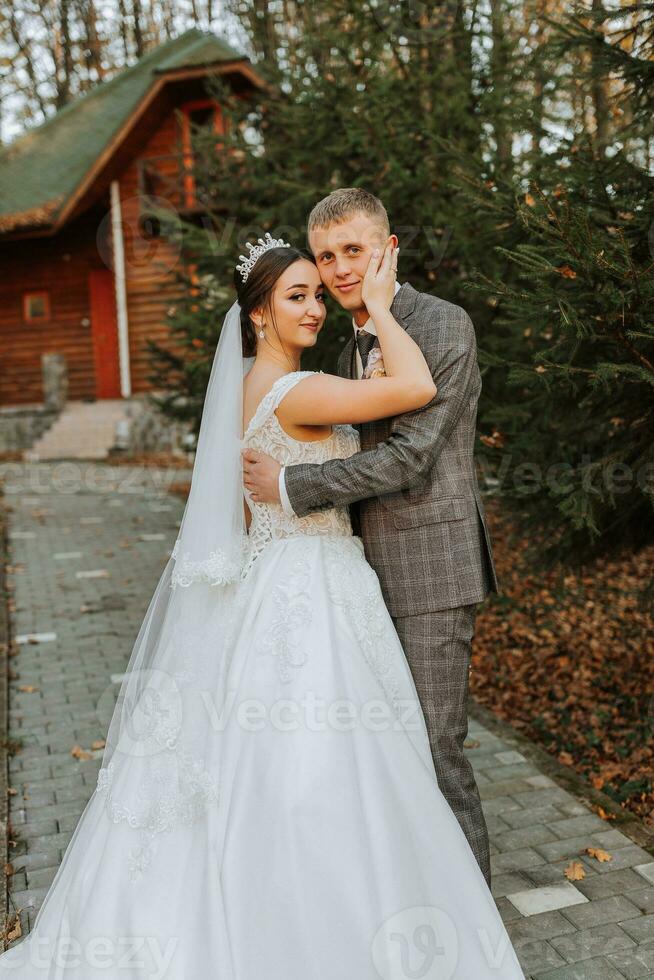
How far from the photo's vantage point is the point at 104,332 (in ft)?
68.0

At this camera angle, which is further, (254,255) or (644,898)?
(644,898)

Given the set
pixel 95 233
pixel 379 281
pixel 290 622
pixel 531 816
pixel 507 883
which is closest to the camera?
pixel 290 622

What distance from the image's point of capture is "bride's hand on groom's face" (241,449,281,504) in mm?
2814

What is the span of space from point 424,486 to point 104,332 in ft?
62.7

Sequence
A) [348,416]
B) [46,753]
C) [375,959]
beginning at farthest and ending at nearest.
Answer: [46,753]
[348,416]
[375,959]

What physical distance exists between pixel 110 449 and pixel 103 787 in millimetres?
15450

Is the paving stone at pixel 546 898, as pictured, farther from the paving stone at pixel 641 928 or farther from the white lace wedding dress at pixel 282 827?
the white lace wedding dress at pixel 282 827

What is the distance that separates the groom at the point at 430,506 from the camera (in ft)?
9.13

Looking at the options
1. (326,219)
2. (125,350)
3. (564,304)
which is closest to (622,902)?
(564,304)

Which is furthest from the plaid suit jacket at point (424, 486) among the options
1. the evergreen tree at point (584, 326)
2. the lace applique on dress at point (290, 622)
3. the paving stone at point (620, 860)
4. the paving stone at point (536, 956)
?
the paving stone at point (620, 860)

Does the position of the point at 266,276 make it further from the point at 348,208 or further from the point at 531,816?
the point at 531,816

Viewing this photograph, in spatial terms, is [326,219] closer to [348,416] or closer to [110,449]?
[348,416]

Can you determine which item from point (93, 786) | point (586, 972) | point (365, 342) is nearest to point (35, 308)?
point (93, 786)

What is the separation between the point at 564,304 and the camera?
3412 millimetres
